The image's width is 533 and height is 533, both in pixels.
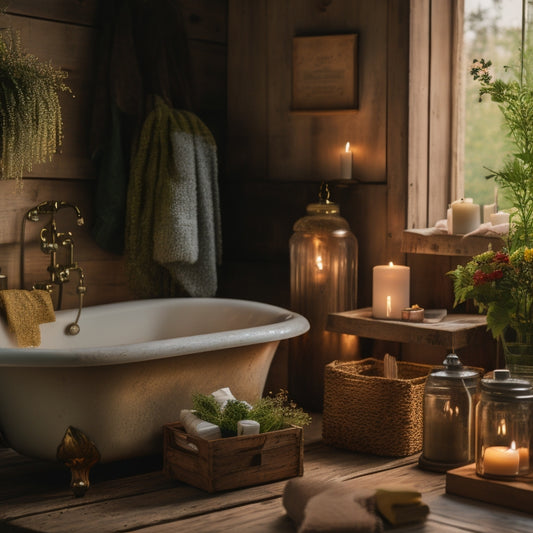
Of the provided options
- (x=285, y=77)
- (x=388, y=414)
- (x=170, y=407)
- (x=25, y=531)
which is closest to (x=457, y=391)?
(x=388, y=414)

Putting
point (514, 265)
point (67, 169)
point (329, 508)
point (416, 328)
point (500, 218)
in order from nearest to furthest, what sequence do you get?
point (329, 508) → point (514, 265) → point (416, 328) → point (500, 218) → point (67, 169)

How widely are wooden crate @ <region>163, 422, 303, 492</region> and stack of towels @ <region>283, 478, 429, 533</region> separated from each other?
10.8 inches

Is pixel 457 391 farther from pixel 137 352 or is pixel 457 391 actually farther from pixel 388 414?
pixel 137 352

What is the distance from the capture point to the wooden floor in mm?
2438

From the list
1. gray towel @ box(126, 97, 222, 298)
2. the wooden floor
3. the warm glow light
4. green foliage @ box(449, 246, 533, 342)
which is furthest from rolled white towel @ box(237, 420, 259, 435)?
gray towel @ box(126, 97, 222, 298)

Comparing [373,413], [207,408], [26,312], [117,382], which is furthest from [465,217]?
[26,312]

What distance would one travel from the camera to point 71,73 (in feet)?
11.9

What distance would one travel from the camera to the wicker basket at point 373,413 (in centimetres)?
312

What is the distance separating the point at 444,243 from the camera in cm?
349

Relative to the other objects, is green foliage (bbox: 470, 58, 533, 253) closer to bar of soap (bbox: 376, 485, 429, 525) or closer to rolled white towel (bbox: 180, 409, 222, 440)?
bar of soap (bbox: 376, 485, 429, 525)

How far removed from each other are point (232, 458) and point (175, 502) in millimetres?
216

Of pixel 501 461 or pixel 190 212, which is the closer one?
pixel 501 461

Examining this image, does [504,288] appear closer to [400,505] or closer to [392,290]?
[392,290]

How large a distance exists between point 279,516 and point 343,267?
1343mm
